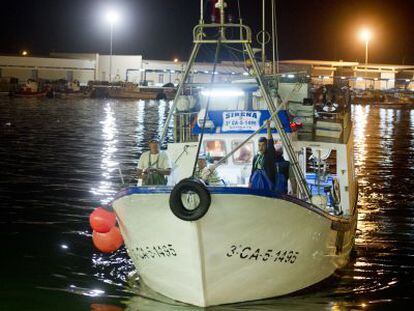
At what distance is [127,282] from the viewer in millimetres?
13359

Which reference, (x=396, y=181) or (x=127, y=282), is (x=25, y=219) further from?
(x=396, y=181)

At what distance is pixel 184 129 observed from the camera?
1568 centimetres

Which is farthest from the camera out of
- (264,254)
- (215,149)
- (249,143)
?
(215,149)

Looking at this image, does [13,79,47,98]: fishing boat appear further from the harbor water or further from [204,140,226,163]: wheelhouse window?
[204,140,226,163]: wheelhouse window

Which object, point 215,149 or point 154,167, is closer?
point 154,167

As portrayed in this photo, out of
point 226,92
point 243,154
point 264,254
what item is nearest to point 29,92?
point 226,92

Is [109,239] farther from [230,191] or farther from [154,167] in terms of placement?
[230,191]

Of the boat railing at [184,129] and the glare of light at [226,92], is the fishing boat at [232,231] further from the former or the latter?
the boat railing at [184,129]

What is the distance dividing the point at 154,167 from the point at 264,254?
11.2ft

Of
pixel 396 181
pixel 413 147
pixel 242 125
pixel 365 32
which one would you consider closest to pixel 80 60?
pixel 365 32

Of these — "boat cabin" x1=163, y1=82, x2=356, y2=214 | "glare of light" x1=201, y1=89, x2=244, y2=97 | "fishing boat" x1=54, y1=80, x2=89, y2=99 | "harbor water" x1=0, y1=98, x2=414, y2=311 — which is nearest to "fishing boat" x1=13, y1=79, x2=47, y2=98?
"fishing boat" x1=54, y1=80, x2=89, y2=99

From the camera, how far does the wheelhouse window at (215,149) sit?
48.8 ft

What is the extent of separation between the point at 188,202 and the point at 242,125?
451 cm

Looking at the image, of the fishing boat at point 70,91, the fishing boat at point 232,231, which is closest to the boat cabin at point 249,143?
the fishing boat at point 232,231
